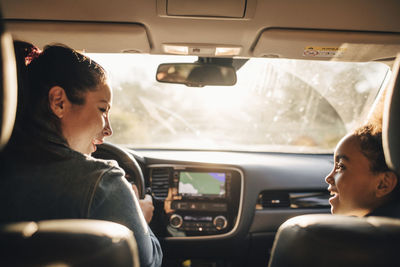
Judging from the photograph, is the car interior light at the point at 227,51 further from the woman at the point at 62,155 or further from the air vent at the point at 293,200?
the air vent at the point at 293,200

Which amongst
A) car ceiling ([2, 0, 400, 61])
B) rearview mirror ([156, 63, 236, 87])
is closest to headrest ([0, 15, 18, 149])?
car ceiling ([2, 0, 400, 61])

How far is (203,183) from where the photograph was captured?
123 inches

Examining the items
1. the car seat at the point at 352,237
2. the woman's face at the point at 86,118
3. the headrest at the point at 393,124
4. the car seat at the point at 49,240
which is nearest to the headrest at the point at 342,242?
the car seat at the point at 352,237

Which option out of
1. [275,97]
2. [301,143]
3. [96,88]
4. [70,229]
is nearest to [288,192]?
[301,143]

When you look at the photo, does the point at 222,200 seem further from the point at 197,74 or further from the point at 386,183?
the point at 386,183

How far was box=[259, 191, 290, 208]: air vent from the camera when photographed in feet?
10.5

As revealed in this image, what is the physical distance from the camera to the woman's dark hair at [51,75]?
5.12ft

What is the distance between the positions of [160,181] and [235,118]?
69.4 inches

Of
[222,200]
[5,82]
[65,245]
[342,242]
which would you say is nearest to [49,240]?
[65,245]

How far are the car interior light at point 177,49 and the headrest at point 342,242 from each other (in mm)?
1541

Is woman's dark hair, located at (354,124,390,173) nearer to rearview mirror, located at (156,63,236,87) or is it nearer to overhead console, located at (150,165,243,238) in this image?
rearview mirror, located at (156,63,236,87)

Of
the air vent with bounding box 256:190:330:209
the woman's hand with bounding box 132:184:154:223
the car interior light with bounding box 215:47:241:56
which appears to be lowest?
the air vent with bounding box 256:190:330:209

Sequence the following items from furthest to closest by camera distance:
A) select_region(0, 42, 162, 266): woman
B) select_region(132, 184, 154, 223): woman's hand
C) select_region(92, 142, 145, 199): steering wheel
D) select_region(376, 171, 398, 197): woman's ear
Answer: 1. select_region(92, 142, 145, 199): steering wheel
2. select_region(132, 184, 154, 223): woman's hand
3. select_region(376, 171, 398, 197): woman's ear
4. select_region(0, 42, 162, 266): woman

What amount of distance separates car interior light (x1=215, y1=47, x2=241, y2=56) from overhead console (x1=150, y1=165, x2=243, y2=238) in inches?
50.9
